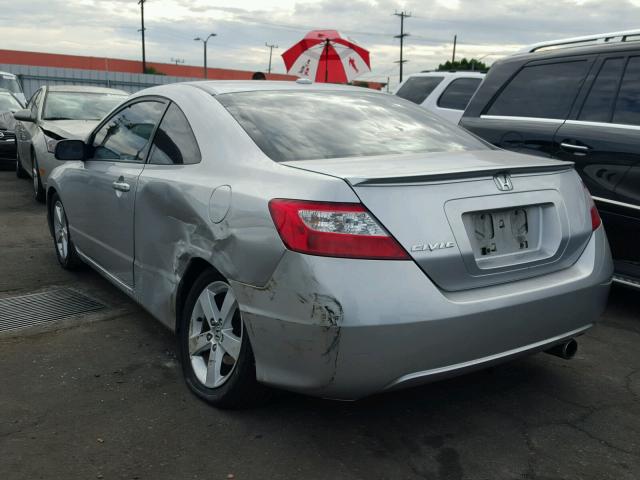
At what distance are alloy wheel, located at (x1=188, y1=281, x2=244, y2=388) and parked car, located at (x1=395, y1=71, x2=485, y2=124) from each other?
726cm

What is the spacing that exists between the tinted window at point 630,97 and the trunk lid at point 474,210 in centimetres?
161

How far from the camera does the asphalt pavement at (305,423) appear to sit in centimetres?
267

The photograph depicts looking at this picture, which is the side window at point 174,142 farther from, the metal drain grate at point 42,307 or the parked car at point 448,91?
the parked car at point 448,91

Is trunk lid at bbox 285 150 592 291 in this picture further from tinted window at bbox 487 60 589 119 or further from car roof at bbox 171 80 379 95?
tinted window at bbox 487 60 589 119

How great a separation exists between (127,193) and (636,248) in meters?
3.13

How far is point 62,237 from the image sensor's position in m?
5.50

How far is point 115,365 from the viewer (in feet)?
12.0

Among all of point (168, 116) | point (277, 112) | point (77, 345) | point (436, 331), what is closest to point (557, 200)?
point (436, 331)

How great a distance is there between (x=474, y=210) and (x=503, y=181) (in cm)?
24

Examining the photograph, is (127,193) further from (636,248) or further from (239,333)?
(636,248)

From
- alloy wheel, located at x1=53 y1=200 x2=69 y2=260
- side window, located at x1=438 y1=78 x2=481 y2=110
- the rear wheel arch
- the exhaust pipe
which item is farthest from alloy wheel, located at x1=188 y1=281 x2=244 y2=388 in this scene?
side window, located at x1=438 y1=78 x2=481 y2=110

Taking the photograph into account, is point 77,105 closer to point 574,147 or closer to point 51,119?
point 51,119

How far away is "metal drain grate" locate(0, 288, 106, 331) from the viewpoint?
4395 millimetres

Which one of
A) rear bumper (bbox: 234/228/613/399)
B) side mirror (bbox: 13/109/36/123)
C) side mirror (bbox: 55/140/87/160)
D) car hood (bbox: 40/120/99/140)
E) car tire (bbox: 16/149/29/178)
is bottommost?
car tire (bbox: 16/149/29/178)
